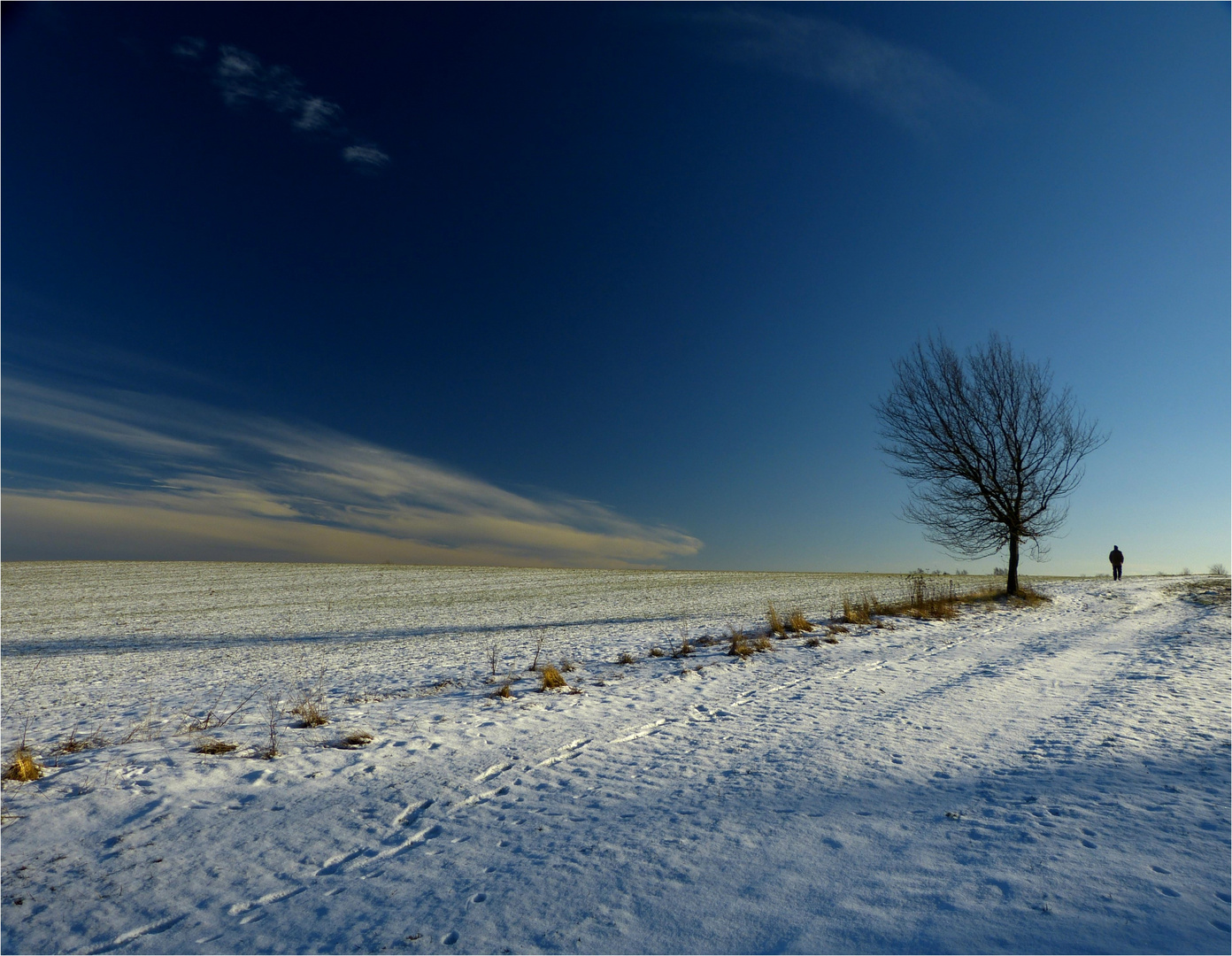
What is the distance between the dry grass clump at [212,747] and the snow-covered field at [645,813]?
0.36ft

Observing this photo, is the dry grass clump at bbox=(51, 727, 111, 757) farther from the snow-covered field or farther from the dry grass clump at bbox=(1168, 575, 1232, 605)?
the dry grass clump at bbox=(1168, 575, 1232, 605)

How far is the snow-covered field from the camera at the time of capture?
2809 millimetres

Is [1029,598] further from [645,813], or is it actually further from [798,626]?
[645,813]

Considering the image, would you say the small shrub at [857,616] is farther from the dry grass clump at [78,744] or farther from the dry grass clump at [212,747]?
the dry grass clump at [78,744]

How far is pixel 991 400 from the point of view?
2302cm

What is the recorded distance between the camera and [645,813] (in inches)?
159

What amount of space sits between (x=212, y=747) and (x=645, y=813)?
4.04 m

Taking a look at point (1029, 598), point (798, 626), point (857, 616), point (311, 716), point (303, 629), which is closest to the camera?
point (311, 716)

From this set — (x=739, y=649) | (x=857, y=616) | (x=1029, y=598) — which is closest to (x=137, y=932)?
(x=739, y=649)

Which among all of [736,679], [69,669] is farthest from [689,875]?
[69,669]

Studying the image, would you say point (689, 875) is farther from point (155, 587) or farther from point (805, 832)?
point (155, 587)

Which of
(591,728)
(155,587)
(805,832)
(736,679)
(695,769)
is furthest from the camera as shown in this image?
(155,587)

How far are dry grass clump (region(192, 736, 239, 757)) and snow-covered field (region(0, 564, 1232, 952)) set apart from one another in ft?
0.36

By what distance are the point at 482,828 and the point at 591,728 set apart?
2328 mm
